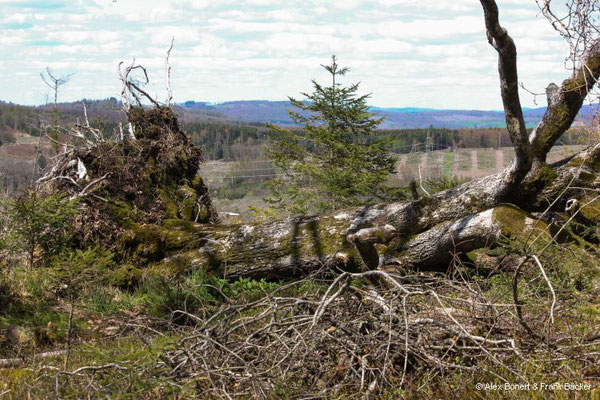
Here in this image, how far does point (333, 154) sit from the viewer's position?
20109 millimetres

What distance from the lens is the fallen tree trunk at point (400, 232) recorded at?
283 inches

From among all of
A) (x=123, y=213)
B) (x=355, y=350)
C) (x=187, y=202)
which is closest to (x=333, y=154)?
(x=187, y=202)

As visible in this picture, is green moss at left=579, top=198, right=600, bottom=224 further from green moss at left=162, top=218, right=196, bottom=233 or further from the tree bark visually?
green moss at left=162, top=218, right=196, bottom=233

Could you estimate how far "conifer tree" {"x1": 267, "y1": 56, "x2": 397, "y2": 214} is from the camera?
59.0 ft

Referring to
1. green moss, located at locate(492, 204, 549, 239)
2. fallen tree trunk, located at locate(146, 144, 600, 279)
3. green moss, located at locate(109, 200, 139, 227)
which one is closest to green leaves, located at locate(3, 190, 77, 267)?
green moss, located at locate(109, 200, 139, 227)

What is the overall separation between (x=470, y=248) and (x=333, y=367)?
4169mm

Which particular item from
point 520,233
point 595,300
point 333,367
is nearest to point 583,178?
point 520,233

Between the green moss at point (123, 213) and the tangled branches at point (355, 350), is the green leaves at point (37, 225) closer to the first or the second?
the green moss at point (123, 213)

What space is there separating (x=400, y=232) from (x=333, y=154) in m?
12.4

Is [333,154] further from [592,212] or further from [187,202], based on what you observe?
[592,212]

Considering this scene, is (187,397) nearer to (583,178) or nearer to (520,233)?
(520,233)

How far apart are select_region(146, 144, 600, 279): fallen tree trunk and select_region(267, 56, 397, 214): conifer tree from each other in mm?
9420

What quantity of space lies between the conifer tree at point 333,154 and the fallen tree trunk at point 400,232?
942 centimetres

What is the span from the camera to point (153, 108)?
11844 millimetres
